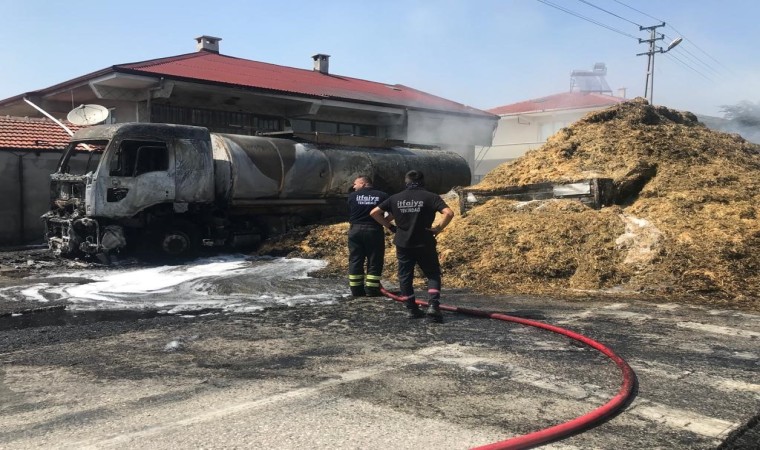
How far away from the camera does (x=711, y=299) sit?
7.67 meters

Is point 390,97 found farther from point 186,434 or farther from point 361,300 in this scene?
point 186,434

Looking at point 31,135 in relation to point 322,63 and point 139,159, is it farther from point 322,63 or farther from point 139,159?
point 322,63

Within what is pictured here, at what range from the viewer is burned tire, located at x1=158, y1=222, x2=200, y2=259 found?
12.5 metres

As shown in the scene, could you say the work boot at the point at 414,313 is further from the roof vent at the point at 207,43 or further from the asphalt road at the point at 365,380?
the roof vent at the point at 207,43

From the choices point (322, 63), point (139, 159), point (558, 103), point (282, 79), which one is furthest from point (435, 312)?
point (558, 103)

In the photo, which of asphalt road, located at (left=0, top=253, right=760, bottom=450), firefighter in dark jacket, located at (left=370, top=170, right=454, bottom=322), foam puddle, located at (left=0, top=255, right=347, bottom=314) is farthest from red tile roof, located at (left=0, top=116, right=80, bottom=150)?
firefighter in dark jacket, located at (left=370, top=170, right=454, bottom=322)

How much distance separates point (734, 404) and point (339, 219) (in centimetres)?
1125

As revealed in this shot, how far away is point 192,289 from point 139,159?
4.06 m

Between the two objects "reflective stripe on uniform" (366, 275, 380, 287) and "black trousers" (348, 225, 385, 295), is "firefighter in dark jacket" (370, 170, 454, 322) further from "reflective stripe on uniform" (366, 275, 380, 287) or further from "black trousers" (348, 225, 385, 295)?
"reflective stripe on uniform" (366, 275, 380, 287)

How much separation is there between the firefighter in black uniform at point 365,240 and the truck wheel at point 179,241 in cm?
579

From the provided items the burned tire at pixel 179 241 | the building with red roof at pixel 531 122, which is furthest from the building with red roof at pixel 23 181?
the building with red roof at pixel 531 122

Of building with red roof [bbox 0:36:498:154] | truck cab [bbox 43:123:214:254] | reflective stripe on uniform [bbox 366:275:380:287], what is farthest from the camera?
building with red roof [bbox 0:36:498:154]

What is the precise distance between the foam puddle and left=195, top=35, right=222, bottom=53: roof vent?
1514 cm

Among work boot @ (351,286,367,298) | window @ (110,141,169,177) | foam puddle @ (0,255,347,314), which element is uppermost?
window @ (110,141,169,177)
